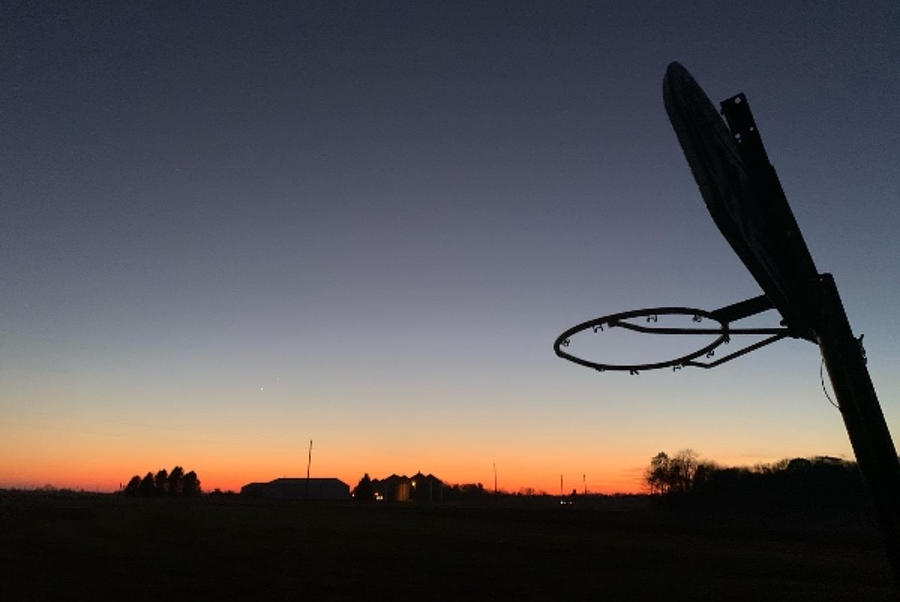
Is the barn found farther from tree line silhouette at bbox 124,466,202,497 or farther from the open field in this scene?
the open field

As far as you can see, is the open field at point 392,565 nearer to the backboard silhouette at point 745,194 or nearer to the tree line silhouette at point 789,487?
the backboard silhouette at point 745,194

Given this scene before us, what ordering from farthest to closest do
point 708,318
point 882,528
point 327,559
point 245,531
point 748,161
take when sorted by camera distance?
point 245,531 → point 327,559 → point 708,318 → point 748,161 → point 882,528

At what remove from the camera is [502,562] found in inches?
722

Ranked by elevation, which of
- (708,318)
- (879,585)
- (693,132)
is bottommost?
(879,585)

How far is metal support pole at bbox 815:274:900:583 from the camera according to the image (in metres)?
5.96

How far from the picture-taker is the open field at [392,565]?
12891 millimetres

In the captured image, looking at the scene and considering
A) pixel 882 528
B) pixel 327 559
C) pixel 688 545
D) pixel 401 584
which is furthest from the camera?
pixel 688 545

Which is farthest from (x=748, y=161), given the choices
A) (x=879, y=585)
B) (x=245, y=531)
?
(x=245, y=531)

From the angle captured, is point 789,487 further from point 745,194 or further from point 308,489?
point 308,489

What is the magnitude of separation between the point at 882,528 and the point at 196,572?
47.1ft

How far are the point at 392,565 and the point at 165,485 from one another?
368 feet

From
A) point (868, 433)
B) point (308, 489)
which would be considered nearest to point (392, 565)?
point (868, 433)

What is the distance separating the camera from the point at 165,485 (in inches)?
4377

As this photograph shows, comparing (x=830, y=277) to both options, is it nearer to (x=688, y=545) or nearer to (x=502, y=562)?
(x=502, y=562)
